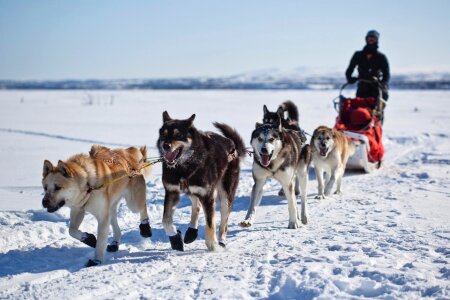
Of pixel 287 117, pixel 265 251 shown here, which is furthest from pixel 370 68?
pixel 265 251

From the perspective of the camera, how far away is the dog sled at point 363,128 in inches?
286

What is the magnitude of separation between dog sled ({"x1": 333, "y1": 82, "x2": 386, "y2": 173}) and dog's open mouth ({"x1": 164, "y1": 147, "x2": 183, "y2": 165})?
13.8ft

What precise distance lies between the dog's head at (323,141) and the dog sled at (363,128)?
1111 millimetres

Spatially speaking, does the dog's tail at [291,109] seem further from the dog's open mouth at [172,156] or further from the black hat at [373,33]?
the black hat at [373,33]

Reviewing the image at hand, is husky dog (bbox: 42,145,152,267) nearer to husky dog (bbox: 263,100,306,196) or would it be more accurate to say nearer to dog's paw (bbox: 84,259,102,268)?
dog's paw (bbox: 84,259,102,268)

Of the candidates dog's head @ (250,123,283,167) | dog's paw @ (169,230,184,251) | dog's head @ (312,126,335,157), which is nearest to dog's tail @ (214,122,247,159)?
dog's head @ (250,123,283,167)

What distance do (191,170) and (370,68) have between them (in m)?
5.90

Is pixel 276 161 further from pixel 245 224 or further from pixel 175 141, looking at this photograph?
pixel 175 141

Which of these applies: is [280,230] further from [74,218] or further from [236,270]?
[74,218]

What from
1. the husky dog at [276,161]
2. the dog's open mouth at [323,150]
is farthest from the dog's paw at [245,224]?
the dog's open mouth at [323,150]

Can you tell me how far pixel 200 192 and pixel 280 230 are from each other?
1166mm

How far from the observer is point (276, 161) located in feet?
14.6

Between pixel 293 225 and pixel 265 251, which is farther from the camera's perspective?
pixel 293 225

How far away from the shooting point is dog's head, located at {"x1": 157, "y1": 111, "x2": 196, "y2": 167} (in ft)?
11.2
